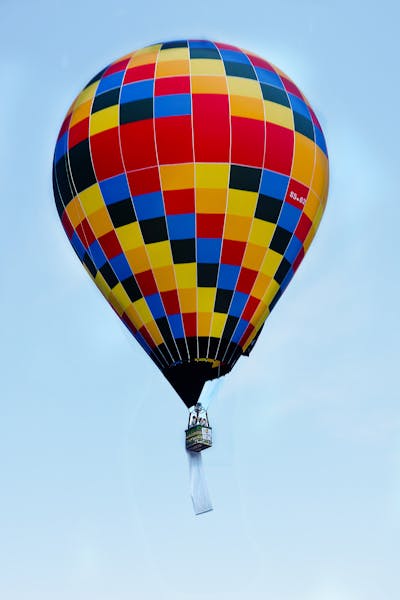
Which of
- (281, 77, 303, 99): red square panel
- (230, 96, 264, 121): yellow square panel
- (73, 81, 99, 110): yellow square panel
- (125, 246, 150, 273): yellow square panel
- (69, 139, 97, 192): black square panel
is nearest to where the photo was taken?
(125, 246, 150, 273): yellow square panel

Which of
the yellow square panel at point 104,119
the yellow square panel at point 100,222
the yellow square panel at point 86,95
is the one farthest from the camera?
Result: the yellow square panel at point 86,95

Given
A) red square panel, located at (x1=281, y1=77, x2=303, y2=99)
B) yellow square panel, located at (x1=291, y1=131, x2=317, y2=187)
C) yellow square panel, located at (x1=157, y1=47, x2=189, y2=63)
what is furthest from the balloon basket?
yellow square panel, located at (x1=157, y1=47, x2=189, y2=63)

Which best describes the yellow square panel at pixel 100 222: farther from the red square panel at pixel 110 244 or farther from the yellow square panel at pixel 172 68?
the yellow square panel at pixel 172 68

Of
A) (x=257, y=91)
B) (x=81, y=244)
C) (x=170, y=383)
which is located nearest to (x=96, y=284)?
(x=81, y=244)

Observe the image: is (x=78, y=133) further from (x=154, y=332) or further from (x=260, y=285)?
(x=260, y=285)

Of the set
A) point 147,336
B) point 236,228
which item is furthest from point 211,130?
point 147,336

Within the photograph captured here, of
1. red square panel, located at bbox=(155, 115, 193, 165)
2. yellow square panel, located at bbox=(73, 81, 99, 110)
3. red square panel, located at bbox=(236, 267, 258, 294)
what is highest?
yellow square panel, located at bbox=(73, 81, 99, 110)

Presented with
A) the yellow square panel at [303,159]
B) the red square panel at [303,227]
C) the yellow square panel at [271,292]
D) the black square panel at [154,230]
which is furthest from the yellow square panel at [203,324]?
the yellow square panel at [303,159]

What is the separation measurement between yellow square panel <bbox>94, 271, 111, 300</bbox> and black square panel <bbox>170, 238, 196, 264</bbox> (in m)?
1.89

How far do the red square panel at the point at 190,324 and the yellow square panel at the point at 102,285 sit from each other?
2.14 metres

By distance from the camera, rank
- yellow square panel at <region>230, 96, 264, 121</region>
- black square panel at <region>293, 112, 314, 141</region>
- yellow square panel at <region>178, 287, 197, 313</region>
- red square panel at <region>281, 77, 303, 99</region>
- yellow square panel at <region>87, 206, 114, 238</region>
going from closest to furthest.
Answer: yellow square panel at <region>178, 287, 197, 313</region>
yellow square panel at <region>230, 96, 264, 121</region>
yellow square panel at <region>87, 206, 114, 238</region>
black square panel at <region>293, 112, 314, 141</region>
red square panel at <region>281, 77, 303, 99</region>

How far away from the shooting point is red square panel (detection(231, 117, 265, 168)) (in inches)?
1083

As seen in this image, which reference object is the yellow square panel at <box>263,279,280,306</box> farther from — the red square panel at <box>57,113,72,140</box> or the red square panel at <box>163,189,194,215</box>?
the red square panel at <box>57,113,72,140</box>

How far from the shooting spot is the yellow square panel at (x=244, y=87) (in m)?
28.1
